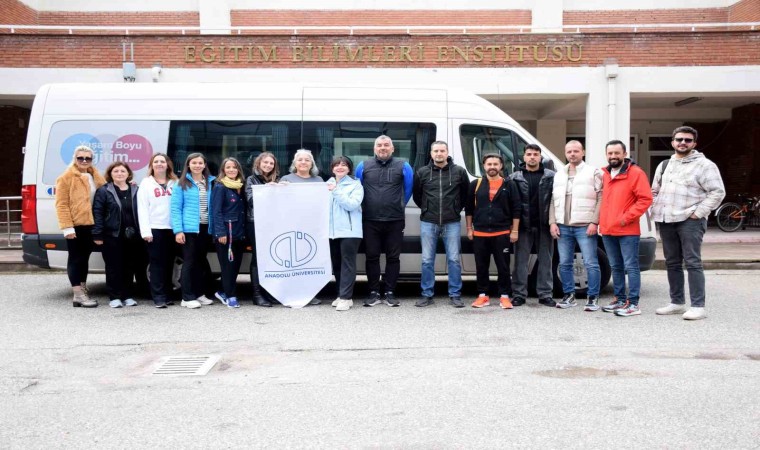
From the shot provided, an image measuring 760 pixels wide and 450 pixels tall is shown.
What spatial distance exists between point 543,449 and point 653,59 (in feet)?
45.9

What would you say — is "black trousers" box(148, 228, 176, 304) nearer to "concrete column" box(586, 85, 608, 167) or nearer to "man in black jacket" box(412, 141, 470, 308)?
"man in black jacket" box(412, 141, 470, 308)

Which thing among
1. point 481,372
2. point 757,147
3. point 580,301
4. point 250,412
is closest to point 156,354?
point 250,412

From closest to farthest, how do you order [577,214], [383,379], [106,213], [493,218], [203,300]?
[383,379], [577,214], [493,218], [106,213], [203,300]

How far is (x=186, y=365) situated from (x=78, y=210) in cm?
321

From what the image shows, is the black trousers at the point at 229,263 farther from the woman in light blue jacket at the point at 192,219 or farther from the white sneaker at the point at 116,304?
the white sneaker at the point at 116,304

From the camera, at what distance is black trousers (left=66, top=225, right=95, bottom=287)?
802 centimetres

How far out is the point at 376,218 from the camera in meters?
7.91

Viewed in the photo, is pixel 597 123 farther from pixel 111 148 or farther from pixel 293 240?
pixel 111 148

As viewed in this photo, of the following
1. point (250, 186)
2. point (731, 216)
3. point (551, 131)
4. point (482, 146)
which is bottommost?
point (731, 216)

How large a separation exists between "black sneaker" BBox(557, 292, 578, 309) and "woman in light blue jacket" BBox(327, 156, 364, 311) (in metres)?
2.40

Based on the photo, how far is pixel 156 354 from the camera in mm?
5973

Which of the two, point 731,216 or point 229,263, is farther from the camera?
point 731,216

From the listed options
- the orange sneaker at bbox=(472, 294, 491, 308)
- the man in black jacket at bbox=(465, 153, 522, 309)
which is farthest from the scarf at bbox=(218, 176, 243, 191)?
the orange sneaker at bbox=(472, 294, 491, 308)

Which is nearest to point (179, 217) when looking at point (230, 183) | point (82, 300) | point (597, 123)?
point (230, 183)
